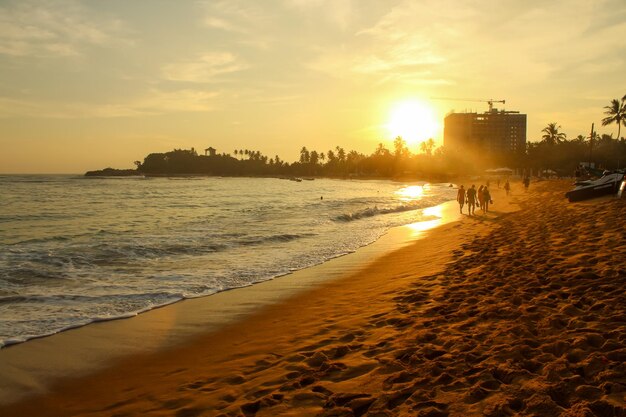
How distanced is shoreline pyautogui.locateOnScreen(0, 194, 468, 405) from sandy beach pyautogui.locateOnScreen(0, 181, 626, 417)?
7.9 inches

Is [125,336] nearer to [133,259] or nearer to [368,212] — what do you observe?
[133,259]

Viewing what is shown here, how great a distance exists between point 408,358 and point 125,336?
4.22 meters

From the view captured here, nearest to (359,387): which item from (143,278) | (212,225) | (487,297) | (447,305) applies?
(447,305)

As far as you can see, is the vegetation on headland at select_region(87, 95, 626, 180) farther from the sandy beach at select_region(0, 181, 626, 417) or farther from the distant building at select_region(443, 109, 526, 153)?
the sandy beach at select_region(0, 181, 626, 417)

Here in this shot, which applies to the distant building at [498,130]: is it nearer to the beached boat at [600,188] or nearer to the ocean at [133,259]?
the beached boat at [600,188]

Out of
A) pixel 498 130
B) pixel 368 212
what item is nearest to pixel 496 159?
pixel 498 130

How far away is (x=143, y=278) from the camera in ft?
33.9

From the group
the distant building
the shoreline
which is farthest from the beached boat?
the distant building

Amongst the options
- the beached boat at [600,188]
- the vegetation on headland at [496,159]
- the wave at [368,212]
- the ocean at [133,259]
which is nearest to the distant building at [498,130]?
the vegetation on headland at [496,159]

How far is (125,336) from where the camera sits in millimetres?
6469

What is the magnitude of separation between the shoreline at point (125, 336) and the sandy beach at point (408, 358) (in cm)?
20

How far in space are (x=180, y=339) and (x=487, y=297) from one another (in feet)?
14.7

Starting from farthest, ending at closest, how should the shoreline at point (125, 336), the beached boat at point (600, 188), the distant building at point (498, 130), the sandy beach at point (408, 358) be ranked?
the distant building at point (498, 130)
the beached boat at point (600, 188)
the shoreline at point (125, 336)
the sandy beach at point (408, 358)

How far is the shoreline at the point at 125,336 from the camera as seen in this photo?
5.17 metres
